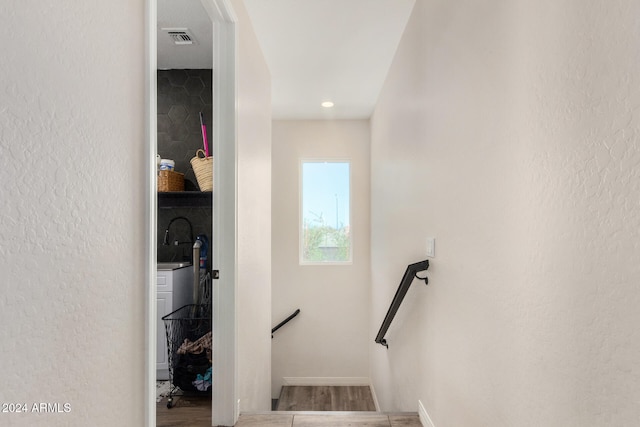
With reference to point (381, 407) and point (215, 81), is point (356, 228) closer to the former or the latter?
point (381, 407)

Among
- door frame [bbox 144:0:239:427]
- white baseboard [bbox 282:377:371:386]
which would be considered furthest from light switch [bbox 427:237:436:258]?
white baseboard [bbox 282:377:371:386]

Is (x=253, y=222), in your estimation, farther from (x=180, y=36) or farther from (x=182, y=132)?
(x=180, y=36)

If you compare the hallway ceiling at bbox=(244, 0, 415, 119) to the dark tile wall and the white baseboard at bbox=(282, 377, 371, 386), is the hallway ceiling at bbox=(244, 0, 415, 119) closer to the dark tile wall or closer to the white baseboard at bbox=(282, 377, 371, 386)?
the dark tile wall

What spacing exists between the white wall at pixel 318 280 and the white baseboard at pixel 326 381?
0.7 inches

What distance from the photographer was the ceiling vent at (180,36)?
2.81 m

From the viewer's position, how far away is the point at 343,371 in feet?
16.4

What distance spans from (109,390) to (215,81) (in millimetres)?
1648

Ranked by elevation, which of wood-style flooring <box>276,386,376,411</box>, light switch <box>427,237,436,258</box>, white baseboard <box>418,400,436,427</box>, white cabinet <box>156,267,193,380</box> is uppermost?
light switch <box>427,237,436,258</box>

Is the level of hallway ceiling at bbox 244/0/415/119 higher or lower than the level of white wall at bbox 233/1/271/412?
higher

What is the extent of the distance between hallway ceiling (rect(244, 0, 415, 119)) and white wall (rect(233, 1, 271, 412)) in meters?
0.15

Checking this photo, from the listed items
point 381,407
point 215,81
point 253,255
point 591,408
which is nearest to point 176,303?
point 253,255

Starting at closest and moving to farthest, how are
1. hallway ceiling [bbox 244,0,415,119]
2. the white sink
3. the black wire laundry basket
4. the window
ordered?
hallway ceiling [bbox 244,0,415,119] → the black wire laundry basket → the white sink → the window

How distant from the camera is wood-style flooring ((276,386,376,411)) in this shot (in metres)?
4.32

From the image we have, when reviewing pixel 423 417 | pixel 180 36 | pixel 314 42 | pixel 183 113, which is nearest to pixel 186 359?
pixel 423 417
